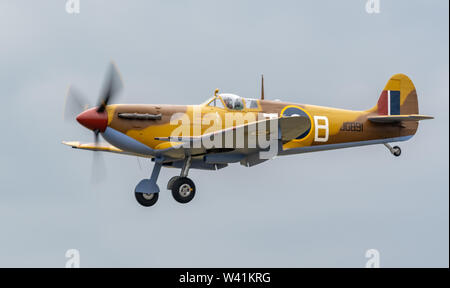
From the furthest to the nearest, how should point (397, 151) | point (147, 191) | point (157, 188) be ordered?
point (397, 151) < point (157, 188) < point (147, 191)

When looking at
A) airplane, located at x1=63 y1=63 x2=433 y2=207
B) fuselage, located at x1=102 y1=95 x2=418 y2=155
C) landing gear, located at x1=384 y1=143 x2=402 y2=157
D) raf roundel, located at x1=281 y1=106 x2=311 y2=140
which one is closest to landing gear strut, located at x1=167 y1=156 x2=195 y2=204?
airplane, located at x1=63 y1=63 x2=433 y2=207

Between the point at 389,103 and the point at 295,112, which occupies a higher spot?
the point at 389,103

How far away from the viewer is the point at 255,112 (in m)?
22.4

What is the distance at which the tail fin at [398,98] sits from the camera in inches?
993

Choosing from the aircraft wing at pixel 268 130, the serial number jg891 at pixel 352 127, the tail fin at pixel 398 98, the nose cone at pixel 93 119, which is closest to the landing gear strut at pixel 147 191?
the aircraft wing at pixel 268 130

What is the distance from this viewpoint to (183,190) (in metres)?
21.2

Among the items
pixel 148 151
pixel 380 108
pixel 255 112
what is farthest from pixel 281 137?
pixel 380 108

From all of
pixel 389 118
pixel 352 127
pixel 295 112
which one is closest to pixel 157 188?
pixel 295 112

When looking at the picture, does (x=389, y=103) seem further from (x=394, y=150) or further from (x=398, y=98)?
(x=394, y=150)

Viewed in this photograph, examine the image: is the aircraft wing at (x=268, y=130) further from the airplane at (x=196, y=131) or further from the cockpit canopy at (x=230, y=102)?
the cockpit canopy at (x=230, y=102)

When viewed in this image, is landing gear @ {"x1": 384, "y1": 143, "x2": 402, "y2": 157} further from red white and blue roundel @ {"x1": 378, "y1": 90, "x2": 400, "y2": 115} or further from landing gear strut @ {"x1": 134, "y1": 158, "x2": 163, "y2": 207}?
landing gear strut @ {"x1": 134, "y1": 158, "x2": 163, "y2": 207}

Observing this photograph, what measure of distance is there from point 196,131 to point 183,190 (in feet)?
4.98

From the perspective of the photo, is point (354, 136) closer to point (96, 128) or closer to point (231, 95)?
point (231, 95)

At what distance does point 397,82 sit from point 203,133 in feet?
23.2
